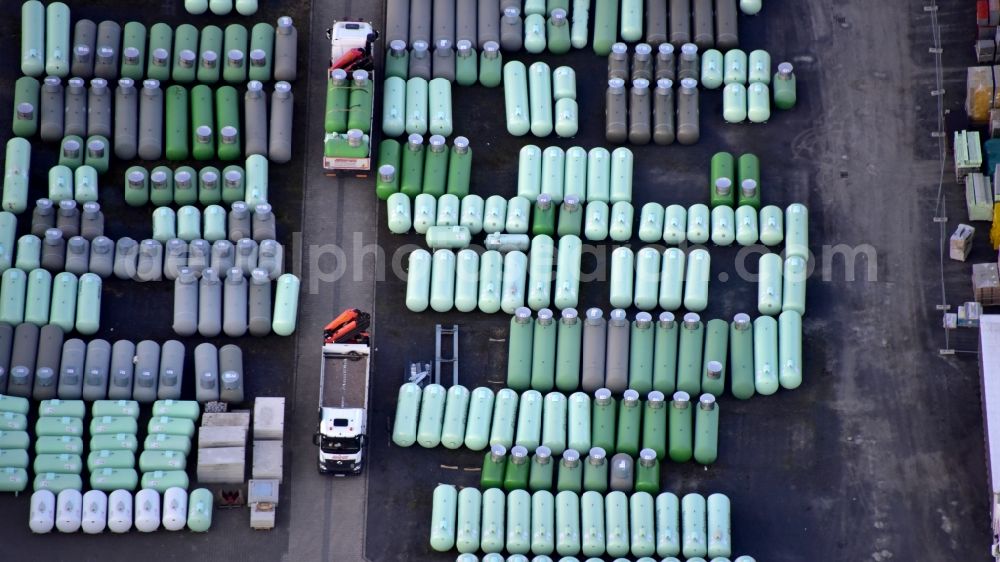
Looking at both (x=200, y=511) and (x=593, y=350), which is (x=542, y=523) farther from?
(x=200, y=511)

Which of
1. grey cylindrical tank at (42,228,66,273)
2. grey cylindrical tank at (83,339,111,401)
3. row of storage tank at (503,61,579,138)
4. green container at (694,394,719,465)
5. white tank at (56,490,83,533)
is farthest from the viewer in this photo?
row of storage tank at (503,61,579,138)

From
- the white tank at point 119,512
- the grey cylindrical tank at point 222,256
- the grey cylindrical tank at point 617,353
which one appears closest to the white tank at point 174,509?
the white tank at point 119,512

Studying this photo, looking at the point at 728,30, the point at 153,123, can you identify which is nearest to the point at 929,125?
the point at 728,30

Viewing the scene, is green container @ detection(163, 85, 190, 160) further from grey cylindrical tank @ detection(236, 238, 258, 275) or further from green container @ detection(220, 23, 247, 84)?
grey cylindrical tank @ detection(236, 238, 258, 275)

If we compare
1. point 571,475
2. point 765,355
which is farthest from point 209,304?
point 765,355

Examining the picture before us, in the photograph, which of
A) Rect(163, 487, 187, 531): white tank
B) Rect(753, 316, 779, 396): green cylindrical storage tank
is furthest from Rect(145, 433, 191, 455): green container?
Rect(753, 316, 779, 396): green cylindrical storage tank

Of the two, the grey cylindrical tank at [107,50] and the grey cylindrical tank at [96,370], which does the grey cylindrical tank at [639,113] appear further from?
the grey cylindrical tank at [96,370]
